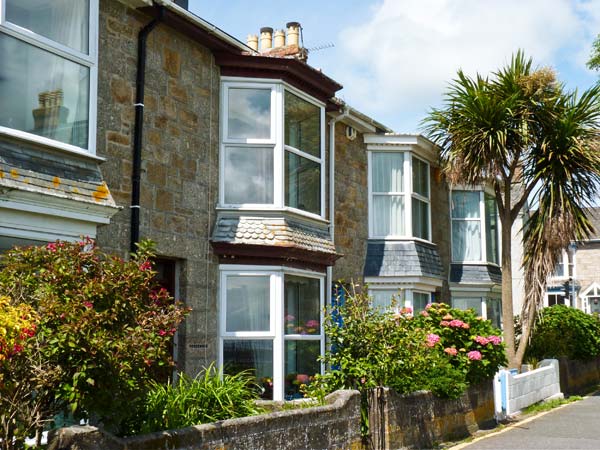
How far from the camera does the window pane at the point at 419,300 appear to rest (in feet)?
57.6

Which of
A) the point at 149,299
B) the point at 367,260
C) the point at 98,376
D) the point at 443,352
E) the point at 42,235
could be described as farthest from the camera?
the point at 367,260

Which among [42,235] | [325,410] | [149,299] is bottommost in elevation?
[325,410]

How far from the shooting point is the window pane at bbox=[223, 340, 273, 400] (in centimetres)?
1205

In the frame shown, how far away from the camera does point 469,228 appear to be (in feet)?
68.3

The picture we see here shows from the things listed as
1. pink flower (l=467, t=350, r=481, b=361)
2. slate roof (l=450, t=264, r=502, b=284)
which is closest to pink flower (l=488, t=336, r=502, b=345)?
pink flower (l=467, t=350, r=481, b=361)

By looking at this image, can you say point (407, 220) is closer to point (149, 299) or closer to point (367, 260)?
point (367, 260)

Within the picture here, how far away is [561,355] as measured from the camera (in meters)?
21.0

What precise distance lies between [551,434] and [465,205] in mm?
9011

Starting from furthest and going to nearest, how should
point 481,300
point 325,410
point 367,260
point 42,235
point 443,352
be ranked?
point 481,300
point 367,260
point 443,352
point 325,410
point 42,235

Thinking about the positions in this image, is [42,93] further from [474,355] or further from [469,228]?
[469,228]

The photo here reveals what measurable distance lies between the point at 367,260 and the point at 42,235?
9398 millimetres

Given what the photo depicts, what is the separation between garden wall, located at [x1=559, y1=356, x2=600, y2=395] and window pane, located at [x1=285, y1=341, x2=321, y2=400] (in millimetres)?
9267

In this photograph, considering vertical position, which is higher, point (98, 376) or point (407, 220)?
point (407, 220)

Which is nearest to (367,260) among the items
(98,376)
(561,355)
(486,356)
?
(486,356)
